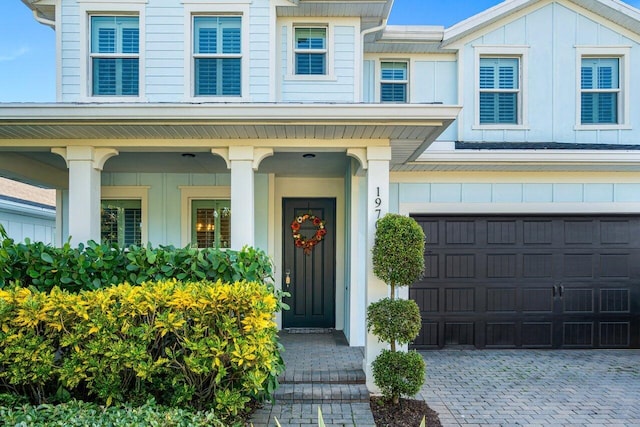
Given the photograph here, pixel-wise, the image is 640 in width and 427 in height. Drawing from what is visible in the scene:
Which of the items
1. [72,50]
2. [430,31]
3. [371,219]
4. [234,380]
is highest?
[430,31]

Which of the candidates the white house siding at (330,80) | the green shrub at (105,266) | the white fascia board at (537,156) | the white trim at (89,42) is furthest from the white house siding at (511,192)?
the white trim at (89,42)

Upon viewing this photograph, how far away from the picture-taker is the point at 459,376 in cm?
515

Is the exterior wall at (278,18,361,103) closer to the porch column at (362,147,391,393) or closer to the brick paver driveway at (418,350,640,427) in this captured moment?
the porch column at (362,147,391,393)

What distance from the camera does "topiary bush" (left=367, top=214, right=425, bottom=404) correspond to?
13.2ft

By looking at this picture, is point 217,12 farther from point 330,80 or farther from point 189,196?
point 189,196

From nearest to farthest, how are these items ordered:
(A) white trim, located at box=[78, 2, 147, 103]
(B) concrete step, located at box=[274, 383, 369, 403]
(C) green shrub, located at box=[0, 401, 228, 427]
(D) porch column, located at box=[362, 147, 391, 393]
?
(C) green shrub, located at box=[0, 401, 228, 427]
(B) concrete step, located at box=[274, 383, 369, 403]
(D) porch column, located at box=[362, 147, 391, 393]
(A) white trim, located at box=[78, 2, 147, 103]

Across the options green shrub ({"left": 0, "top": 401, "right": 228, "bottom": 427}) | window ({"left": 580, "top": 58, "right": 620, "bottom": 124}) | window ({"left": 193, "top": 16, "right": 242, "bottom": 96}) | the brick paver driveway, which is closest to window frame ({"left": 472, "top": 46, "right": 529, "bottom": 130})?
window ({"left": 580, "top": 58, "right": 620, "bottom": 124})

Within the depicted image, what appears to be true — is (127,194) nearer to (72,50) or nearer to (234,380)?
(72,50)

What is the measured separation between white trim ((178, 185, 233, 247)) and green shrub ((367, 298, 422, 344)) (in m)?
3.70

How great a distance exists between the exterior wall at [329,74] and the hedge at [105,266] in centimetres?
293

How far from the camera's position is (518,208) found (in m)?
6.36

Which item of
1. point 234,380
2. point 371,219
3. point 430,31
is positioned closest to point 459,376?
point 371,219

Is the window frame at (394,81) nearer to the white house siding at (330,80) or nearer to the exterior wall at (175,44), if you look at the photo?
the white house siding at (330,80)

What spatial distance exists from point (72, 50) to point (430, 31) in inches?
218
